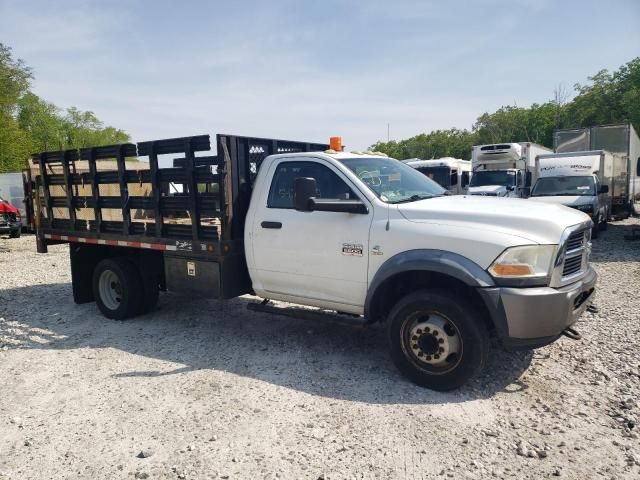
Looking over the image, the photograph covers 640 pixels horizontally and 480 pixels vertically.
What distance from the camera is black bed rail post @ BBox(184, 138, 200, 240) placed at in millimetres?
5195

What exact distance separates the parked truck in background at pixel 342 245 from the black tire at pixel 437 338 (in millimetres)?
10

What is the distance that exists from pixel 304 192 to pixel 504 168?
14.4 meters

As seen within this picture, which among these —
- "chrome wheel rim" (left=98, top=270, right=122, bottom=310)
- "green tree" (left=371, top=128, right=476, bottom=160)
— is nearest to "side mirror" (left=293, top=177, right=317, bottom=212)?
"chrome wheel rim" (left=98, top=270, right=122, bottom=310)

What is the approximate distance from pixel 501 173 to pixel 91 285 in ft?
45.3

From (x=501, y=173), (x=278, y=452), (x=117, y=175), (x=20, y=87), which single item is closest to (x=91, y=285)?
(x=117, y=175)

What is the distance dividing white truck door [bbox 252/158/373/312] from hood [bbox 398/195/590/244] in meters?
Answer: 0.54

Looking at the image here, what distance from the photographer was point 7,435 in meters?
3.48

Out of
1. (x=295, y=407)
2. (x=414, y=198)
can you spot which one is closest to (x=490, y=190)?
(x=414, y=198)

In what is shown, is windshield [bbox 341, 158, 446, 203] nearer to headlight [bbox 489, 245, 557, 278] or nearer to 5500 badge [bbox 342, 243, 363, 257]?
5500 badge [bbox 342, 243, 363, 257]

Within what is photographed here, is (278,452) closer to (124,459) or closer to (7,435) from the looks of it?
(124,459)

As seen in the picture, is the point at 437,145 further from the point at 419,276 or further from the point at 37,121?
the point at 419,276

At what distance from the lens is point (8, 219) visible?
16000 mm

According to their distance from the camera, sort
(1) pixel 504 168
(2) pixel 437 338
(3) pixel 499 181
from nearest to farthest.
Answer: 1. (2) pixel 437 338
2. (3) pixel 499 181
3. (1) pixel 504 168

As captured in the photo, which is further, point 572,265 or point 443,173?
point 443,173
